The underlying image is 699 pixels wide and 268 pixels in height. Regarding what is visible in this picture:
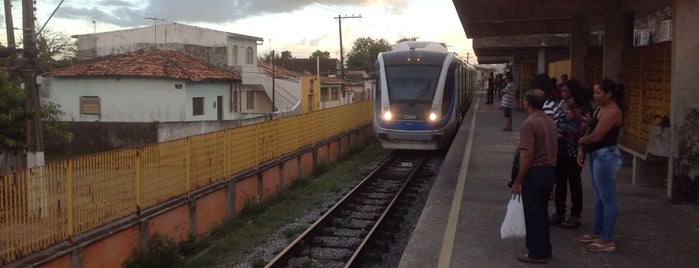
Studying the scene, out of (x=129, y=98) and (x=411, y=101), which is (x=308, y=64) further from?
(x=411, y=101)

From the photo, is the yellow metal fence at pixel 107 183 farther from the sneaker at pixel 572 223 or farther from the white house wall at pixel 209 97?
the white house wall at pixel 209 97

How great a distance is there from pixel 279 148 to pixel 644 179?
23.2 feet

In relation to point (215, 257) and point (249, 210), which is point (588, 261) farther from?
point (249, 210)

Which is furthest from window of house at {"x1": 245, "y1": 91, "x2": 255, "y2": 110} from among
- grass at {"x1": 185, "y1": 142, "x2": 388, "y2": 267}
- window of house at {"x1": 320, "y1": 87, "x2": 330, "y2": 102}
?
grass at {"x1": 185, "y1": 142, "x2": 388, "y2": 267}

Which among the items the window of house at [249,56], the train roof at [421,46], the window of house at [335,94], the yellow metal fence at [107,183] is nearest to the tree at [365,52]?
the window of house at [335,94]

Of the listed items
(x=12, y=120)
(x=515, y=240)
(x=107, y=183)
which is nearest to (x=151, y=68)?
(x=12, y=120)

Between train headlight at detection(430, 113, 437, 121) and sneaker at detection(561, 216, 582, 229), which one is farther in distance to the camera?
train headlight at detection(430, 113, 437, 121)

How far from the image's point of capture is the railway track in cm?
788

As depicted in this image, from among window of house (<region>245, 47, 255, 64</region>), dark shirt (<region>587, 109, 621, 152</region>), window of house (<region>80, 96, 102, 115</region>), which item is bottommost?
window of house (<region>80, 96, 102, 115</region>)

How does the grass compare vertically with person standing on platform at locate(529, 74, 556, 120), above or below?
below

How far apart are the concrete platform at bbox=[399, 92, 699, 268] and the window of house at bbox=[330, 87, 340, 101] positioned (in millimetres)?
34573

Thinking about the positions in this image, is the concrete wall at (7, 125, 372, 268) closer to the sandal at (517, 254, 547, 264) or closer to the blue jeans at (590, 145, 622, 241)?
the sandal at (517, 254, 547, 264)

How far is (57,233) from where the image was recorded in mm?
6336

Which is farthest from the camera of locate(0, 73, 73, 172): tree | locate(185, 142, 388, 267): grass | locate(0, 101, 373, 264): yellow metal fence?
locate(0, 73, 73, 172): tree
